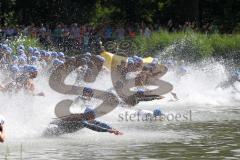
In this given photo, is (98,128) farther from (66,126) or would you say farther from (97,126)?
(66,126)

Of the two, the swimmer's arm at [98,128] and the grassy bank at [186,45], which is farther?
the grassy bank at [186,45]

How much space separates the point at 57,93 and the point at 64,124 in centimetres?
601

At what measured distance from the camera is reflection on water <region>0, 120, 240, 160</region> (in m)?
14.0

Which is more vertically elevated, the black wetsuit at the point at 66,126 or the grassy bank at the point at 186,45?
the grassy bank at the point at 186,45

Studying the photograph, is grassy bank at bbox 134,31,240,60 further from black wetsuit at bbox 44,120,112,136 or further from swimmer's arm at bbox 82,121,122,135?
swimmer's arm at bbox 82,121,122,135

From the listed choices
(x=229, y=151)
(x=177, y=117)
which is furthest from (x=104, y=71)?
(x=229, y=151)

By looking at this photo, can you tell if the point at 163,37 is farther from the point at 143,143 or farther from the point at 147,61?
the point at 143,143

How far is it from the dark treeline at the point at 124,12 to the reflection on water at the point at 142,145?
26738mm

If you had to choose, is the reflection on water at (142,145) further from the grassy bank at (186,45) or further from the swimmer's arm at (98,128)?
the grassy bank at (186,45)

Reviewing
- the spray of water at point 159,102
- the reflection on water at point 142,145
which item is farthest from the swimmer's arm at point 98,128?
the spray of water at point 159,102

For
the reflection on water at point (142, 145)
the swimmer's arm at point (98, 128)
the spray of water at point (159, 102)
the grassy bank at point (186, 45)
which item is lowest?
the reflection on water at point (142, 145)

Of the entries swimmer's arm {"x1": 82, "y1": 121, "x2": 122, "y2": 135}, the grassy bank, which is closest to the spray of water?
the grassy bank

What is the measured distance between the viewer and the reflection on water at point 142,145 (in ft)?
45.8

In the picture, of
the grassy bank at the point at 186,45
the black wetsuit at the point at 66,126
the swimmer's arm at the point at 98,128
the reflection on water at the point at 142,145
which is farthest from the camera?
the grassy bank at the point at 186,45
